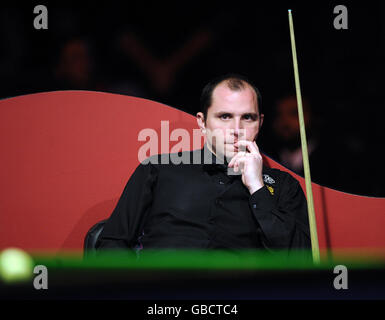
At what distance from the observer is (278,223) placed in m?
1.50

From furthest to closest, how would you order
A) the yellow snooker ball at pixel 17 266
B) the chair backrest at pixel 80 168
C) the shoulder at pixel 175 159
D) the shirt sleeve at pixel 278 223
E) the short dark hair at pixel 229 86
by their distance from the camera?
the chair backrest at pixel 80 168 → the shoulder at pixel 175 159 → the short dark hair at pixel 229 86 → the shirt sleeve at pixel 278 223 → the yellow snooker ball at pixel 17 266

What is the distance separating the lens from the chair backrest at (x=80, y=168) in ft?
6.40

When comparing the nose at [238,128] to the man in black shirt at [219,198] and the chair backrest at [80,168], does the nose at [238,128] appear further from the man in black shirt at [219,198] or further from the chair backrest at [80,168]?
the chair backrest at [80,168]

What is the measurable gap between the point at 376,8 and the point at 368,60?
0.31 m

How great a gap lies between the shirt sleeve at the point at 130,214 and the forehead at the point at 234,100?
0.45m

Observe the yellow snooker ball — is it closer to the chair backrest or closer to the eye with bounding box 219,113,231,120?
the chair backrest

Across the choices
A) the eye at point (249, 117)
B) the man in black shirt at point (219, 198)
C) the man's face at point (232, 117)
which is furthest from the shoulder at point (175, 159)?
the eye at point (249, 117)

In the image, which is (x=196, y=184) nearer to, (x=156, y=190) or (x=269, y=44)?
(x=156, y=190)

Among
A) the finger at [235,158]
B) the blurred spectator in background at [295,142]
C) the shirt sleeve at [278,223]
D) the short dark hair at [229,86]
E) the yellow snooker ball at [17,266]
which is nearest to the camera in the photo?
the yellow snooker ball at [17,266]

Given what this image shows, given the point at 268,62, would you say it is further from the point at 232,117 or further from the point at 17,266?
the point at 17,266

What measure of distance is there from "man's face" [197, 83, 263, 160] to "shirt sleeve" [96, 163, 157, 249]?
0.37 meters

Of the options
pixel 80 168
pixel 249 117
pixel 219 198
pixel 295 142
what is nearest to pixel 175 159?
pixel 219 198

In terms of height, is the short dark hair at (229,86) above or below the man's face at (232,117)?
above
